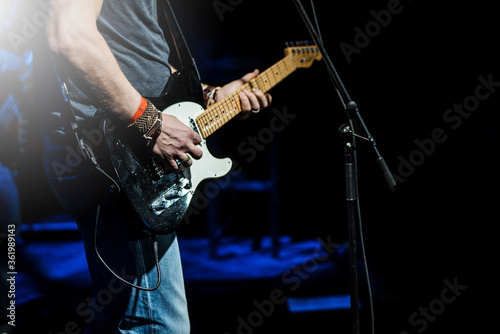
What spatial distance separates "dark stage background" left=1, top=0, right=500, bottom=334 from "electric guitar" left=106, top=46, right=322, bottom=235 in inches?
45.3

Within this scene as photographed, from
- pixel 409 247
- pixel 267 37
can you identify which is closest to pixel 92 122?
pixel 409 247

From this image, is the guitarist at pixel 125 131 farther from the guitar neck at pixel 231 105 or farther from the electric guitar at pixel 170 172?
the guitar neck at pixel 231 105

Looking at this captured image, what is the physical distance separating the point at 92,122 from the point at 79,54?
8.0 inches

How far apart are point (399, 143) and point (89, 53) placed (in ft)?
8.14

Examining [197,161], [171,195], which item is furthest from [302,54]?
[171,195]

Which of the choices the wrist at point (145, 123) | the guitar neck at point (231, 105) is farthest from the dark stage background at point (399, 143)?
the wrist at point (145, 123)

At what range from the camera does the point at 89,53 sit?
3.08 ft

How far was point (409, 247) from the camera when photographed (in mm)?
2607

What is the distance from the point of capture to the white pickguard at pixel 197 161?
1336 millimetres

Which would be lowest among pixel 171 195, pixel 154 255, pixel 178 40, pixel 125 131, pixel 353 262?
pixel 353 262

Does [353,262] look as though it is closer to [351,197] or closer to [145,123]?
[351,197]

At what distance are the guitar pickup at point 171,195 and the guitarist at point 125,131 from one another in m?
0.09

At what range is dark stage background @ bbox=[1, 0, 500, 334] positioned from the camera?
2285mm

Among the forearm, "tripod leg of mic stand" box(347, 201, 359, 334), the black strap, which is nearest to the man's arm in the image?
the forearm
